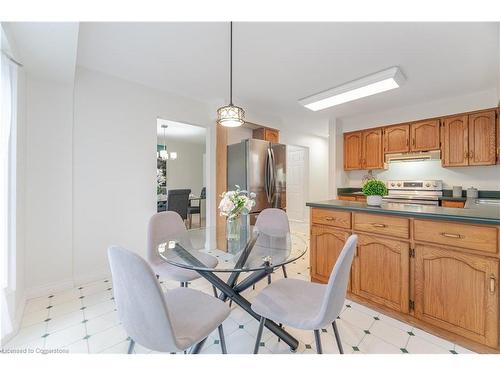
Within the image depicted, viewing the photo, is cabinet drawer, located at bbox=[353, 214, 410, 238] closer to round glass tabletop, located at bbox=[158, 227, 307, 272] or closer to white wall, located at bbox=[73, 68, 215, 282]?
round glass tabletop, located at bbox=[158, 227, 307, 272]

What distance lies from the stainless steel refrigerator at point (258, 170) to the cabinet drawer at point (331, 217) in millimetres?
1361

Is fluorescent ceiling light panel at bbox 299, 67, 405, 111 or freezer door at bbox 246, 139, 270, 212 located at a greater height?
fluorescent ceiling light panel at bbox 299, 67, 405, 111

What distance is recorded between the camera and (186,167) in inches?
289

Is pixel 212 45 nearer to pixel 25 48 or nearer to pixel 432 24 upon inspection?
pixel 25 48

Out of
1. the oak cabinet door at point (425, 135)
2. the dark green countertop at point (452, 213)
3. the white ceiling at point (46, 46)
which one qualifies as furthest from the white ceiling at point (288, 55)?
the dark green countertop at point (452, 213)

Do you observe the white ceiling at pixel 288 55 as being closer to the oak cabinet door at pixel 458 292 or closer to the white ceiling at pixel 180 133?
the oak cabinet door at pixel 458 292

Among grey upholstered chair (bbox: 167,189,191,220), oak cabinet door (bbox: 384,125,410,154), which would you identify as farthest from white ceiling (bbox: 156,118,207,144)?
oak cabinet door (bbox: 384,125,410,154)

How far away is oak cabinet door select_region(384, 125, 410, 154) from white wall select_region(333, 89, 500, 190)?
0.44ft

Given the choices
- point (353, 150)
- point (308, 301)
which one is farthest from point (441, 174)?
point (308, 301)

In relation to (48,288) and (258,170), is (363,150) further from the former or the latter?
(48,288)

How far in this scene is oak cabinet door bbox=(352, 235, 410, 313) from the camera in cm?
179

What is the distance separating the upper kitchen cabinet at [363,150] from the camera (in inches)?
168

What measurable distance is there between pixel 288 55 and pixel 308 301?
2195mm
